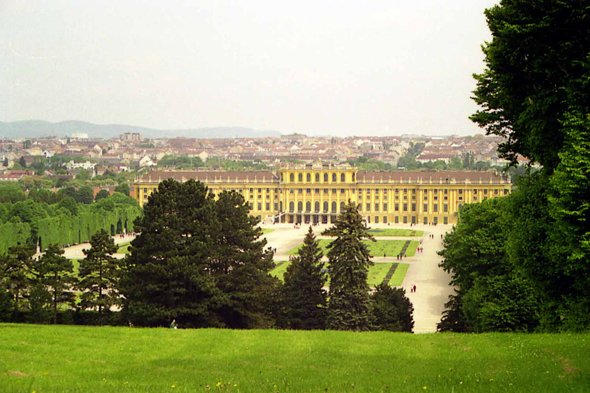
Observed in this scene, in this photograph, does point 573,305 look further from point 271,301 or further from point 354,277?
point 271,301

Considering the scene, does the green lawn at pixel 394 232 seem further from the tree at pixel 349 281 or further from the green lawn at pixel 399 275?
the tree at pixel 349 281

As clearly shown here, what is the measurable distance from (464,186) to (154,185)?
137 ft

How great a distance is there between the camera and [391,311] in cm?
2783

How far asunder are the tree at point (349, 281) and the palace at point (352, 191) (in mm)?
62088

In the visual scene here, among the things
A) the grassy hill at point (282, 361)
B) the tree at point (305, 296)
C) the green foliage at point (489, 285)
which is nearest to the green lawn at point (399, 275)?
the green foliage at point (489, 285)

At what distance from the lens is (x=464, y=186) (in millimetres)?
86812

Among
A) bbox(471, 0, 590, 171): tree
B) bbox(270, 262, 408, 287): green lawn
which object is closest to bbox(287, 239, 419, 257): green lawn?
bbox(270, 262, 408, 287): green lawn

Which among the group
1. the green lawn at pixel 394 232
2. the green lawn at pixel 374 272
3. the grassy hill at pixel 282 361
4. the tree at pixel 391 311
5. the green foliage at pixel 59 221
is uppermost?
the grassy hill at pixel 282 361

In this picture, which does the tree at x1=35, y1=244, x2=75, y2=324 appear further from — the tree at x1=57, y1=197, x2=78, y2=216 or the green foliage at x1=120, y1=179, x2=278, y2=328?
the tree at x1=57, y1=197, x2=78, y2=216

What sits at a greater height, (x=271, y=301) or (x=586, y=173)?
(x=586, y=173)

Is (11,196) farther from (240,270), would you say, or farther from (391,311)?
(391,311)

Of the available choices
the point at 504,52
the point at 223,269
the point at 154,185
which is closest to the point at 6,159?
the point at 154,185

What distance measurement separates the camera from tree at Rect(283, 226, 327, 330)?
25922mm

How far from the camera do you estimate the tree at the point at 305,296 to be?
25922 millimetres
